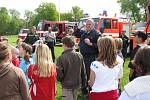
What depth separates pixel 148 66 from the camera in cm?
367

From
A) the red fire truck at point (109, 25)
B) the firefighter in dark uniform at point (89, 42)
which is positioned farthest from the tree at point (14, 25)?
the firefighter in dark uniform at point (89, 42)

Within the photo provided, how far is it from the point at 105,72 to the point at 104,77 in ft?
0.29

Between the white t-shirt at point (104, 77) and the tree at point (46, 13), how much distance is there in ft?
303

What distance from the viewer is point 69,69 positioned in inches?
306

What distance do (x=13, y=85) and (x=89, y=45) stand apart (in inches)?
194

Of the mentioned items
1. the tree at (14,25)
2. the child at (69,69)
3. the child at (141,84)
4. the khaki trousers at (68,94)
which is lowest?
the tree at (14,25)

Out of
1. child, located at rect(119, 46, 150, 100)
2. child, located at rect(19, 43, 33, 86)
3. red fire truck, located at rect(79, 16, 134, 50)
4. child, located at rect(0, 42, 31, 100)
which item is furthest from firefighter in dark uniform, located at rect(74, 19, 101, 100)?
red fire truck, located at rect(79, 16, 134, 50)

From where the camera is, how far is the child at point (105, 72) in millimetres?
6129

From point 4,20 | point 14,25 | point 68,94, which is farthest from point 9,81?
point 14,25

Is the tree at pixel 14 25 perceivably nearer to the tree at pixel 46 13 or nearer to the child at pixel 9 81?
the tree at pixel 46 13

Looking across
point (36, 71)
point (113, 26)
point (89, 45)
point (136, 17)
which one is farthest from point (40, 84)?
point (136, 17)

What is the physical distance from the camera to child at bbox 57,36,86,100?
770 cm

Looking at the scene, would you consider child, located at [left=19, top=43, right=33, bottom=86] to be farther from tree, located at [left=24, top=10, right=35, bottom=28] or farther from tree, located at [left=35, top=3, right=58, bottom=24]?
tree, located at [left=24, top=10, right=35, bottom=28]

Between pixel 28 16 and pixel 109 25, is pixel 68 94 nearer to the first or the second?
pixel 109 25
